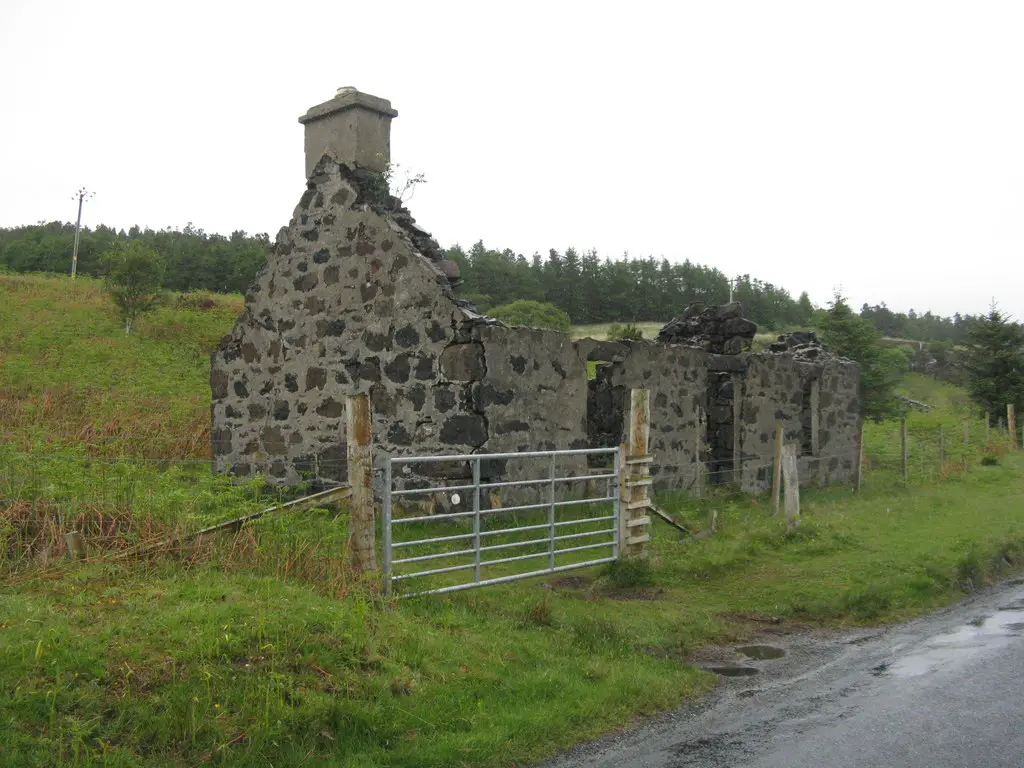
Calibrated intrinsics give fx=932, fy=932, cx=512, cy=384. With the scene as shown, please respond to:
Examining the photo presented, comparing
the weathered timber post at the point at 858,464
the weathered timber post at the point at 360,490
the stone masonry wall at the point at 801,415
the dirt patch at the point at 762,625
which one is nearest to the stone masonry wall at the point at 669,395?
the stone masonry wall at the point at 801,415

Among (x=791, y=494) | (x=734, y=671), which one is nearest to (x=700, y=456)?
(x=791, y=494)

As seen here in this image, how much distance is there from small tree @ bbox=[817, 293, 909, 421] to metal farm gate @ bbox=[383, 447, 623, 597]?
18766mm

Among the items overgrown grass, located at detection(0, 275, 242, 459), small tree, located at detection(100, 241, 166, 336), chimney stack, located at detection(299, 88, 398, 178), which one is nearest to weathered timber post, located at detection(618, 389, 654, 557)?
chimney stack, located at detection(299, 88, 398, 178)

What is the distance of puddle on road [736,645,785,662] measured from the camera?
7.43 m

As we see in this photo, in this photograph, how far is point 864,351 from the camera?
29.8 metres

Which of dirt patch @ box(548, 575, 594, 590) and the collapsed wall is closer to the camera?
dirt patch @ box(548, 575, 594, 590)

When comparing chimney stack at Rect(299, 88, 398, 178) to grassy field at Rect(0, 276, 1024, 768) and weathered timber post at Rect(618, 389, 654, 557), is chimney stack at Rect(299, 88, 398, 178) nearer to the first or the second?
grassy field at Rect(0, 276, 1024, 768)

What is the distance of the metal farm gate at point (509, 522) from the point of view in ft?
29.0

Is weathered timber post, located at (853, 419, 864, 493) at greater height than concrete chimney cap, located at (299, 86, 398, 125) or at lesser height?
lesser

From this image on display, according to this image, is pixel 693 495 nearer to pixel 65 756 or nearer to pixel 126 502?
A: pixel 126 502

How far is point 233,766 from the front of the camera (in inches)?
177

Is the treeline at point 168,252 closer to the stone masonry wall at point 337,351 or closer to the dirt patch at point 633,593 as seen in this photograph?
the stone masonry wall at point 337,351

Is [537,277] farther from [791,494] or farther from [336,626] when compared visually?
[336,626]

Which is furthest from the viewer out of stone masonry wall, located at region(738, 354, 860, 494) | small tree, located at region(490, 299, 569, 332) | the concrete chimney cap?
small tree, located at region(490, 299, 569, 332)
